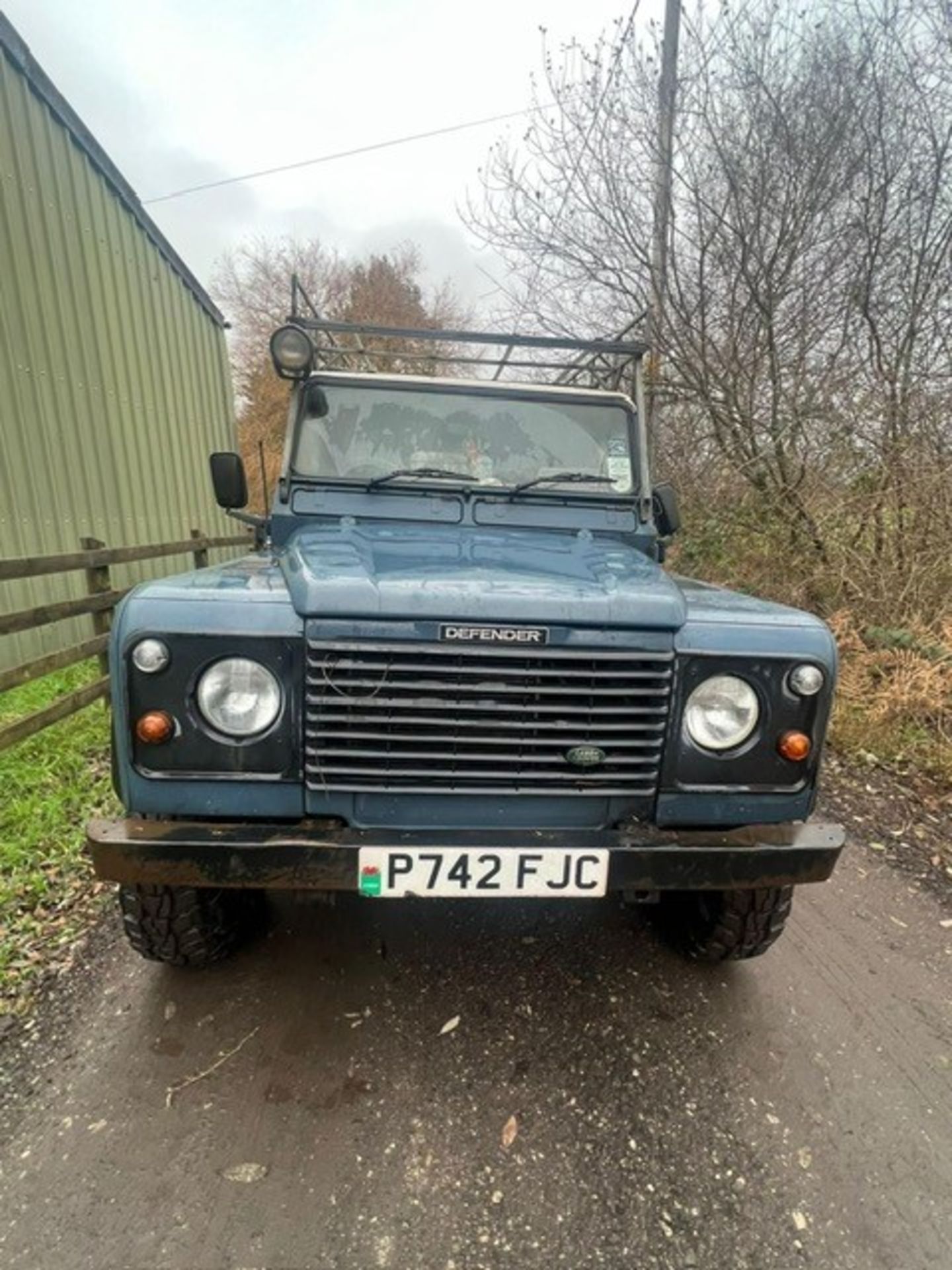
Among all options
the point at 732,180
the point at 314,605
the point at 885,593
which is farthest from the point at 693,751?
the point at 732,180

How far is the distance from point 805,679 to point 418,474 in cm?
173

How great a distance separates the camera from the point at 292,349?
3035 mm

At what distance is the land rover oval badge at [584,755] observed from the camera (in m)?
1.95

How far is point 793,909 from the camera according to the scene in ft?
9.65

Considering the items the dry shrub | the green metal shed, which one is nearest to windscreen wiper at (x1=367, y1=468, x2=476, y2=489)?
the dry shrub

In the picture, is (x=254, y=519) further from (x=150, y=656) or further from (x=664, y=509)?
(x=664, y=509)

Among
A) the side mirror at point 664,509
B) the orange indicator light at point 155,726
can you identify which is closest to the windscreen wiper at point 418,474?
the side mirror at point 664,509

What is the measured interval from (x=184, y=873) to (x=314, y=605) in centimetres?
75

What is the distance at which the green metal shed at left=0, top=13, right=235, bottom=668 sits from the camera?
17.9ft

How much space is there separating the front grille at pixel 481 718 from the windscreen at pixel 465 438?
1.39m

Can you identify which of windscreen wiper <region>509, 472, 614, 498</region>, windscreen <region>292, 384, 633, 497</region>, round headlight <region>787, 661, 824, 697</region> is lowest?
round headlight <region>787, 661, 824, 697</region>

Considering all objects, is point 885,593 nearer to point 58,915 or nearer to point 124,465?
point 58,915

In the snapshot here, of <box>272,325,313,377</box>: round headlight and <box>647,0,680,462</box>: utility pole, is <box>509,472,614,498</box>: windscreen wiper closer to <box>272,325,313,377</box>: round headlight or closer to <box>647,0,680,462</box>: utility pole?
<box>272,325,313,377</box>: round headlight

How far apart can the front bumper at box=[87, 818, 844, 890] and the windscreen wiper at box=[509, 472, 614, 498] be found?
156cm
